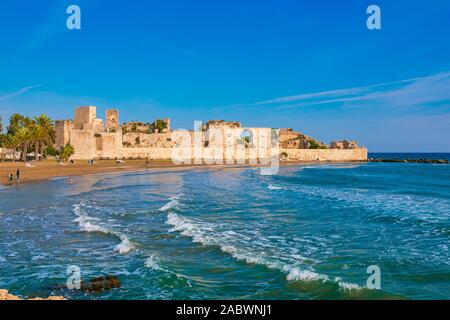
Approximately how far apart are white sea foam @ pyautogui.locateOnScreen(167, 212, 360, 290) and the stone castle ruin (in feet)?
173

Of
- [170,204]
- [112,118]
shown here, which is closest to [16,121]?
[112,118]

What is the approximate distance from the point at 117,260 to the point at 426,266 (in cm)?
716

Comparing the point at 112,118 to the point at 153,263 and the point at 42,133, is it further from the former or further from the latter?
the point at 153,263

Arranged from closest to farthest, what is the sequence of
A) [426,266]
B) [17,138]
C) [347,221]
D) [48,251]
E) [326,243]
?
[426,266] → [48,251] → [326,243] → [347,221] → [17,138]

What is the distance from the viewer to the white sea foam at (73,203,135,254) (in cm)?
1130

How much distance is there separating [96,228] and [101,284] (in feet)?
20.5

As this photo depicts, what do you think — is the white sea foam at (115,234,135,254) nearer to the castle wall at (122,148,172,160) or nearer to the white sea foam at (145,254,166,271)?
the white sea foam at (145,254,166,271)

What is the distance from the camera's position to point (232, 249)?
11.3 meters

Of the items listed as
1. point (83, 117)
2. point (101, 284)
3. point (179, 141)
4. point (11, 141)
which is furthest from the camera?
point (179, 141)

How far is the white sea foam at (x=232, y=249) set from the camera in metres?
8.73
